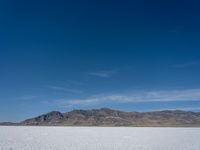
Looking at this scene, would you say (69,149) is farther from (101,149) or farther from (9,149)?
(9,149)

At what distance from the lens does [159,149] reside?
52.5 ft

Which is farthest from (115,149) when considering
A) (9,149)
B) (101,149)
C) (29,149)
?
(9,149)

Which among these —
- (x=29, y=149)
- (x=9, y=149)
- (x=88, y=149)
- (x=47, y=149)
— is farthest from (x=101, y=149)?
(x=9, y=149)

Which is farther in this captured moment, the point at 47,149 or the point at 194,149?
the point at 194,149

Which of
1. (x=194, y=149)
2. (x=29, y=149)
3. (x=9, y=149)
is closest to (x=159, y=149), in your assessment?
(x=194, y=149)

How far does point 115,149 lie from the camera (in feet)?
51.2

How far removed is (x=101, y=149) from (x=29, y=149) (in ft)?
13.1

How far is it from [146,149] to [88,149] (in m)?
3.45

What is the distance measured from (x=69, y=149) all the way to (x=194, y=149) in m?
7.44

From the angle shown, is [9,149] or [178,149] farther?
[178,149]

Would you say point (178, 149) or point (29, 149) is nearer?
point (29, 149)

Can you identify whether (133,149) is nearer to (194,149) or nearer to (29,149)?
(194,149)

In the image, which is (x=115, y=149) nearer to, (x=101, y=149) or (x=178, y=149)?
(x=101, y=149)

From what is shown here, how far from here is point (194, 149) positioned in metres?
16.3
